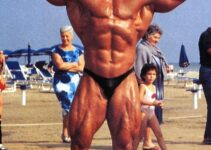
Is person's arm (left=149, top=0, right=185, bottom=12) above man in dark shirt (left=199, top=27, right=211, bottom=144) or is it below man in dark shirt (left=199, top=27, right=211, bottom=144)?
above

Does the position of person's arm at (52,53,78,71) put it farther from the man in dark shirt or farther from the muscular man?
the muscular man

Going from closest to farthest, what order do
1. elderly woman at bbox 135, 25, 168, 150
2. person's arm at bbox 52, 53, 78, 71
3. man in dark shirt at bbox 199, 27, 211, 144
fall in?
elderly woman at bbox 135, 25, 168, 150
person's arm at bbox 52, 53, 78, 71
man in dark shirt at bbox 199, 27, 211, 144

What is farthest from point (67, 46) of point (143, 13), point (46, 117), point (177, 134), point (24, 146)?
point (46, 117)

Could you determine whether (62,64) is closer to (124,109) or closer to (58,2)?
(58,2)

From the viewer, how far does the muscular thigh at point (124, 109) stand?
17.6 ft

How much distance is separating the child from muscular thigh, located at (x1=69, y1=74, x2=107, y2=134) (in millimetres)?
2839

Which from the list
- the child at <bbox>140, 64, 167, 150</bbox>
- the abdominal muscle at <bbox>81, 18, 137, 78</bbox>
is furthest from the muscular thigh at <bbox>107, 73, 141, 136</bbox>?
the child at <bbox>140, 64, 167, 150</bbox>

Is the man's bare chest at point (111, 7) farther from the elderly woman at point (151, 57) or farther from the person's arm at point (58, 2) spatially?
the elderly woman at point (151, 57)

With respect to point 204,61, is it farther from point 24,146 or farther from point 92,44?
point 92,44

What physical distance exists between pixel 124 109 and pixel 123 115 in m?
0.05

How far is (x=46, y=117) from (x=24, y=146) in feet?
18.8

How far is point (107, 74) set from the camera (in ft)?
17.8

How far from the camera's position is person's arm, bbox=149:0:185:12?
5523mm

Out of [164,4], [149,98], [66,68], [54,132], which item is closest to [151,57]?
[149,98]
